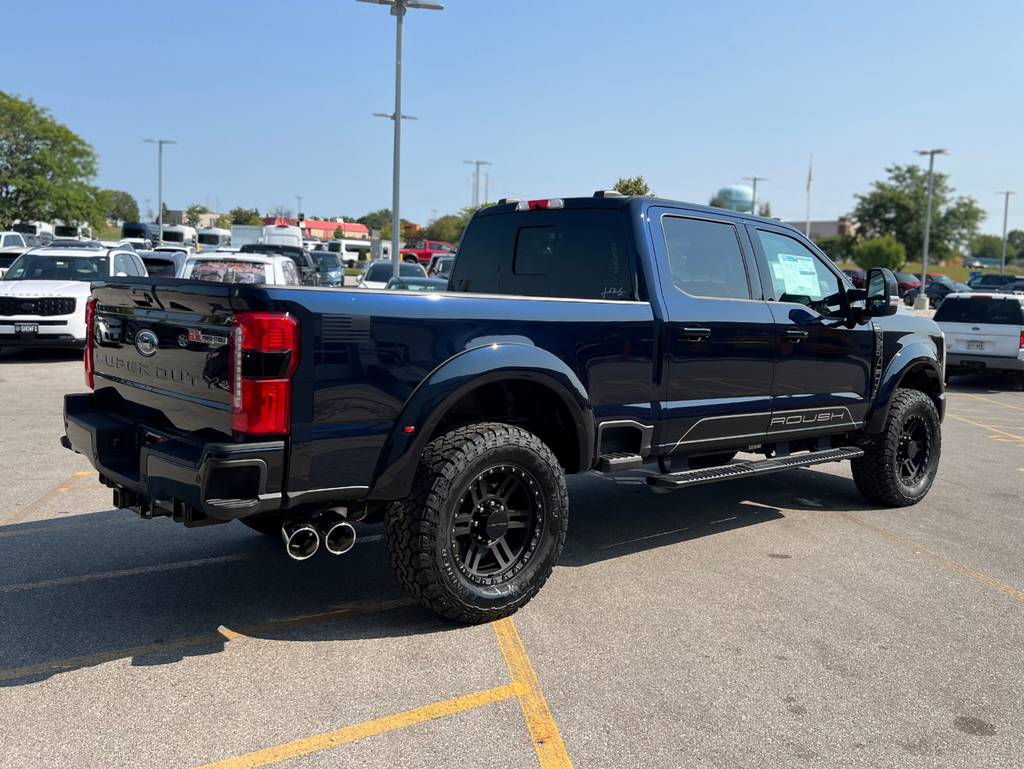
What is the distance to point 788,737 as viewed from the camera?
328 cm

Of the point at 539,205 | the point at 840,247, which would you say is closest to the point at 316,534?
the point at 539,205

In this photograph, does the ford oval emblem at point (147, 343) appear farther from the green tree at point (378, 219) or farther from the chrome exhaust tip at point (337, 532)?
the green tree at point (378, 219)

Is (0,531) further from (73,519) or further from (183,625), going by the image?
(183,625)

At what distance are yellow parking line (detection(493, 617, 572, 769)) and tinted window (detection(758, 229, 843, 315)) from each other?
3022mm

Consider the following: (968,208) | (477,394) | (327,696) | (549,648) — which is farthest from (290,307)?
(968,208)

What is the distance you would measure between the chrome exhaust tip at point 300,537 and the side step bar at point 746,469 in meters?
2.03

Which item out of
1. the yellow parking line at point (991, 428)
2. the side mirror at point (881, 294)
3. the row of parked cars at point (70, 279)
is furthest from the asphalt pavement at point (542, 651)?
the row of parked cars at point (70, 279)

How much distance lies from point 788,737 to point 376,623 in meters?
1.93

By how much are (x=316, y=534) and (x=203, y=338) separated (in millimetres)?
957

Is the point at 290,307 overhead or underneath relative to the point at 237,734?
overhead

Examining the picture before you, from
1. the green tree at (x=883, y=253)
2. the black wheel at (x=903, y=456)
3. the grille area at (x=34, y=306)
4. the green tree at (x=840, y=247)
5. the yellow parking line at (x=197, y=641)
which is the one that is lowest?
the yellow parking line at (x=197, y=641)

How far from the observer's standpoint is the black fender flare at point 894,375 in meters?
6.52

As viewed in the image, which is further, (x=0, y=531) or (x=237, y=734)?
(x=0, y=531)

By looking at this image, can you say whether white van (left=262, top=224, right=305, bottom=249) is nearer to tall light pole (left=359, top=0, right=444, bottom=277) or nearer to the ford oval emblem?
tall light pole (left=359, top=0, right=444, bottom=277)
